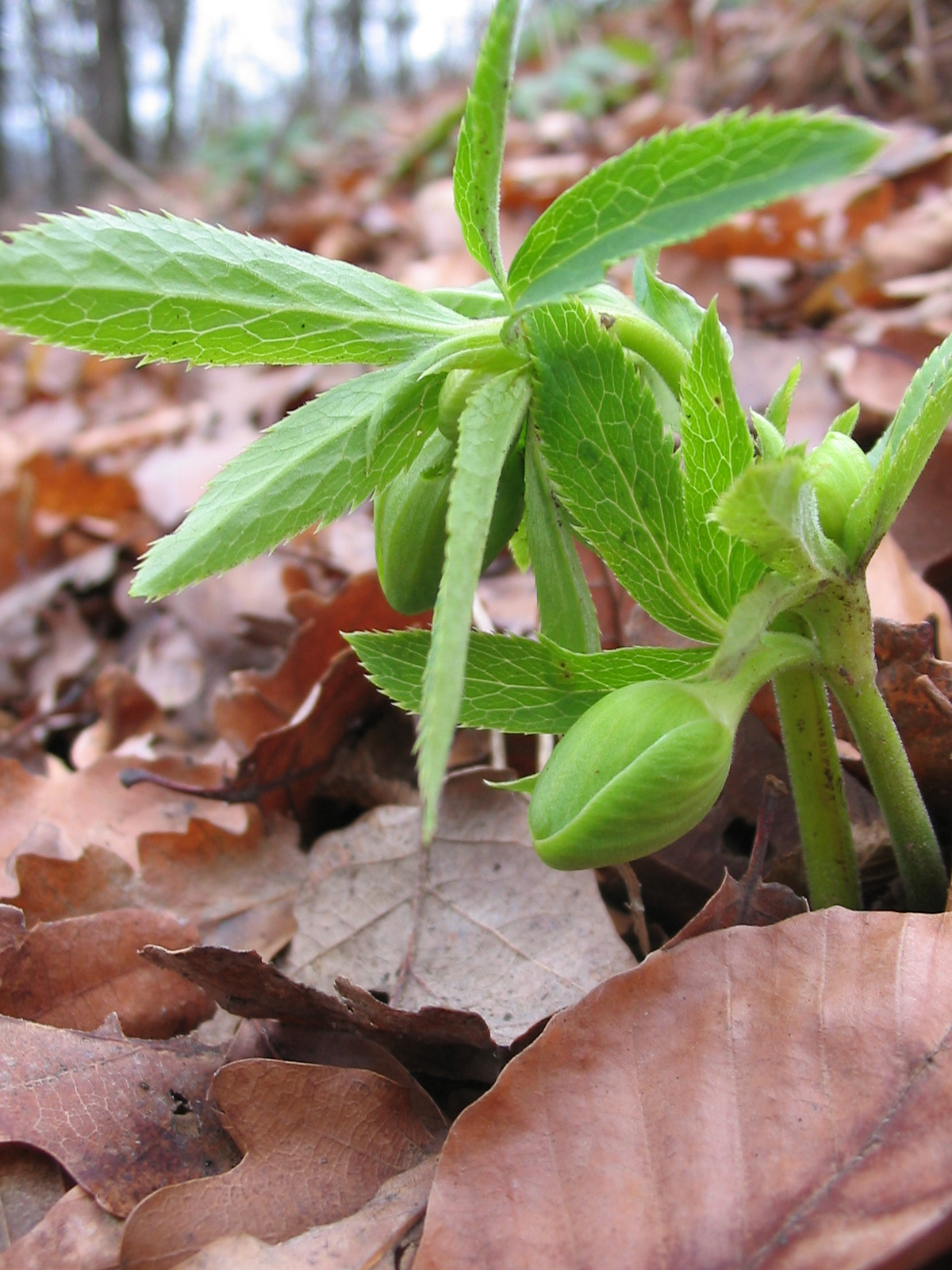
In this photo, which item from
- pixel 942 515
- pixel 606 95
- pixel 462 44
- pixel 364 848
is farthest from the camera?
pixel 462 44

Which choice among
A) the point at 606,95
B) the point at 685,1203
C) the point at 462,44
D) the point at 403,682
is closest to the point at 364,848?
the point at 403,682

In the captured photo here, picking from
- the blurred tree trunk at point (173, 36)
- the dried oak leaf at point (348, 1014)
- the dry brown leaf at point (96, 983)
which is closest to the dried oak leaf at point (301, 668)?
the dry brown leaf at point (96, 983)

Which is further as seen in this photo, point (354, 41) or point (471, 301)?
point (354, 41)

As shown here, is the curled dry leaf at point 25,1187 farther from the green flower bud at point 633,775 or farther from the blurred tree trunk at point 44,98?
the blurred tree trunk at point 44,98

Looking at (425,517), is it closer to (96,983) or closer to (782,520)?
(782,520)

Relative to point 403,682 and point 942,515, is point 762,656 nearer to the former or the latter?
point 403,682

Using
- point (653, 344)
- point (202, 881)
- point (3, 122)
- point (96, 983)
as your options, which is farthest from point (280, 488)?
point (3, 122)
